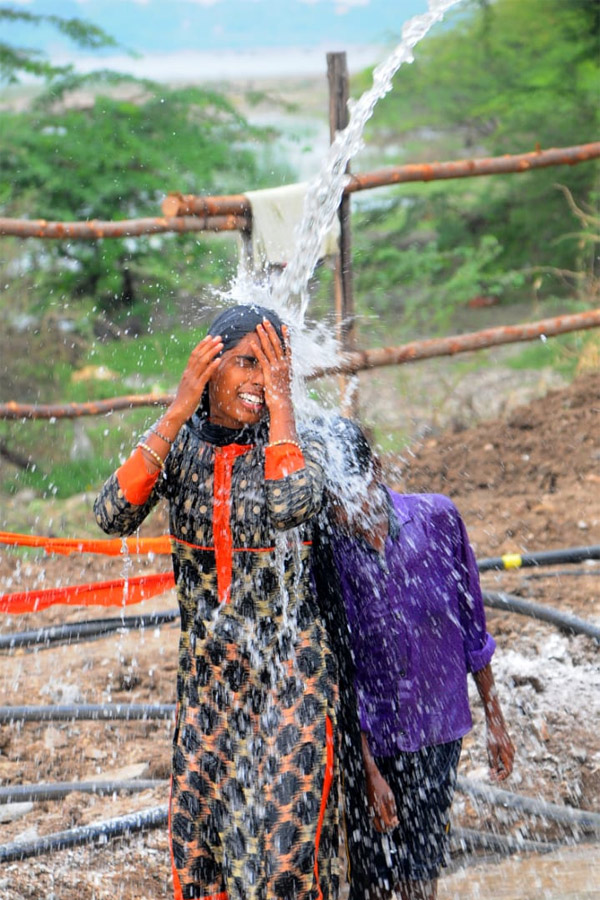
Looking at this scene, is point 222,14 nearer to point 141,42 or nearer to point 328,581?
point 141,42

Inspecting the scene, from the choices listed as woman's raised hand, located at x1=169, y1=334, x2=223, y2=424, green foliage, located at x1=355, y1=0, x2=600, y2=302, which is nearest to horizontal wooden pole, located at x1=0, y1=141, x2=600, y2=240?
woman's raised hand, located at x1=169, y1=334, x2=223, y2=424

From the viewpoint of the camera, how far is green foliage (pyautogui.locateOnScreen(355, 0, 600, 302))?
11.6 metres

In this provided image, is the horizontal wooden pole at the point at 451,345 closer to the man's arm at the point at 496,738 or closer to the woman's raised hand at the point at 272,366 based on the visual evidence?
the man's arm at the point at 496,738

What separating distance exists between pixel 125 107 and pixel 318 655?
10448mm

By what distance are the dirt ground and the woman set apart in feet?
3.14

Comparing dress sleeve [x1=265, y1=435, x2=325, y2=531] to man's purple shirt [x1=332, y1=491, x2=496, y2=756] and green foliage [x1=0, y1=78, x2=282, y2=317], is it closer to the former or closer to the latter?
man's purple shirt [x1=332, y1=491, x2=496, y2=756]

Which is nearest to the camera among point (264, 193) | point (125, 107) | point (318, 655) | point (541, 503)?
point (318, 655)

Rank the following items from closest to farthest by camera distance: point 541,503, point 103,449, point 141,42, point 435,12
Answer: point 435,12
point 541,503
point 103,449
point 141,42

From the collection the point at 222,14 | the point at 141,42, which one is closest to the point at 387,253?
the point at 141,42

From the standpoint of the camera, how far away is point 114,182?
36.7 ft

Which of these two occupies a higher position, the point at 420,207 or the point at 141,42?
the point at 141,42

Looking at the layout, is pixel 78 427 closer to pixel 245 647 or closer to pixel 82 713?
pixel 82 713

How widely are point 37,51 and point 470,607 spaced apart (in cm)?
1133

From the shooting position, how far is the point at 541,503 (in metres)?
5.81
